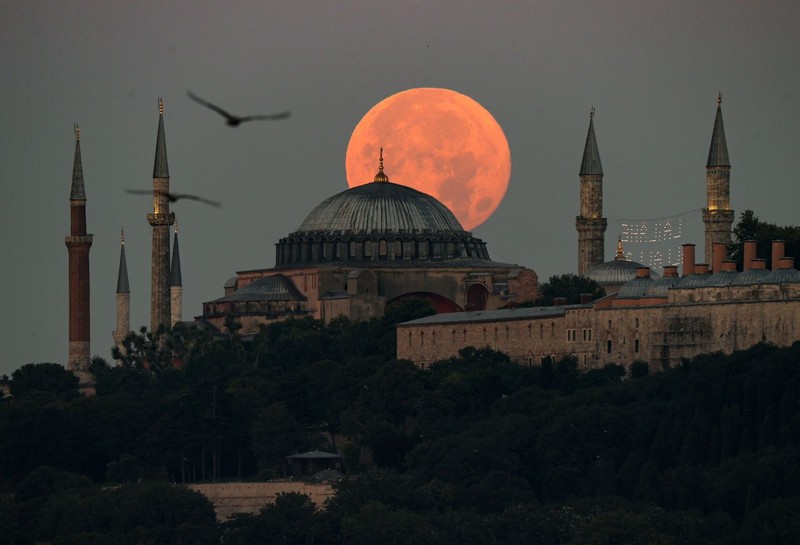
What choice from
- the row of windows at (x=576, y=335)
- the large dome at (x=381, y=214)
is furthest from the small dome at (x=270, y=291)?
the row of windows at (x=576, y=335)

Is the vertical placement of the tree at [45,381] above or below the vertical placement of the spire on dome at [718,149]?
below

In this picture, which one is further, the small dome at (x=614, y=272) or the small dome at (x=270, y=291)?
the small dome at (x=270, y=291)

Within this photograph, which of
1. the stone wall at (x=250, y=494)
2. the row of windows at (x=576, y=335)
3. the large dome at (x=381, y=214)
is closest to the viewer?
the stone wall at (x=250, y=494)

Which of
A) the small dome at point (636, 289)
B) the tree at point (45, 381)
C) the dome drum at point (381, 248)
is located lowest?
the tree at point (45, 381)

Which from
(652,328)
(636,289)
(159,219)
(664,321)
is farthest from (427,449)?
(159,219)

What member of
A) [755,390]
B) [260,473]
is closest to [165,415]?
[260,473]

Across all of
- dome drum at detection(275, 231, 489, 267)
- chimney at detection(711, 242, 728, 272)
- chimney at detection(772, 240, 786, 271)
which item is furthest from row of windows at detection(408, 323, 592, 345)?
dome drum at detection(275, 231, 489, 267)

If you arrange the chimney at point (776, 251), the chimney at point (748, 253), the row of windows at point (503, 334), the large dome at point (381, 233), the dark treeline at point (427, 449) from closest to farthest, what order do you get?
the dark treeline at point (427, 449) → the chimney at point (776, 251) → the chimney at point (748, 253) → the row of windows at point (503, 334) → the large dome at point (381, 233)

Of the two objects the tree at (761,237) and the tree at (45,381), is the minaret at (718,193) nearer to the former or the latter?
the tree at (761,237)
